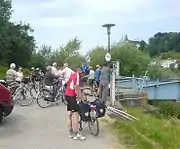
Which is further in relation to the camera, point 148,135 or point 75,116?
point 75,116

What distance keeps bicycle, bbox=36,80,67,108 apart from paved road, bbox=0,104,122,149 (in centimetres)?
177

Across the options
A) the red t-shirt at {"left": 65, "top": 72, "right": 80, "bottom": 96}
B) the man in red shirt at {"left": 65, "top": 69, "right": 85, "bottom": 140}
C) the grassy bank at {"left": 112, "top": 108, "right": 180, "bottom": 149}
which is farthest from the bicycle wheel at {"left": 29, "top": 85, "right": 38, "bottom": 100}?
the red t-shirt at {"left": 65, "top": 72, "right": 80, "bottom": 96}

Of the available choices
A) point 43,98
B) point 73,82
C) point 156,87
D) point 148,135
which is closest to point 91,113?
point 73,82

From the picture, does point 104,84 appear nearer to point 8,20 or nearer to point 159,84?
point 159,84

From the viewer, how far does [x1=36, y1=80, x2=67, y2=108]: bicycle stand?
57.7 ft

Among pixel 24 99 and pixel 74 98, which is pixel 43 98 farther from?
pixel 74 98

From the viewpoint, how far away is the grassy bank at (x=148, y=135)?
898 cm

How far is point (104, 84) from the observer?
19.0m

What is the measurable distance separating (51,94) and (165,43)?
100m

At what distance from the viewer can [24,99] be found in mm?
18344

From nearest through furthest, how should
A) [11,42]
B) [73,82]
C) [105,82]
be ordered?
[73,82], [105,82], [11,42]

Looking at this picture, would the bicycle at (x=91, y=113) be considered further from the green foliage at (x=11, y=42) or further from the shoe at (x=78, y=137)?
the green foliage at (x=11, y=42)

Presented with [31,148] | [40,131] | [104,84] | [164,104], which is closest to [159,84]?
[164,104]

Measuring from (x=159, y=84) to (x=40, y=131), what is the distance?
23982 millimetres
